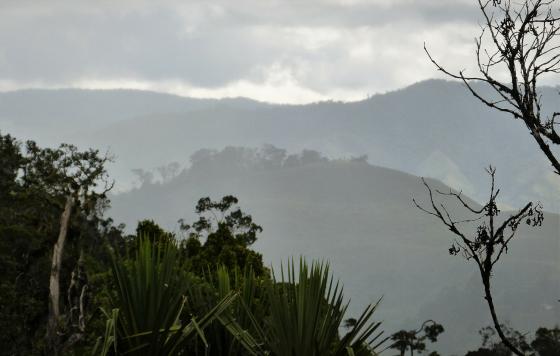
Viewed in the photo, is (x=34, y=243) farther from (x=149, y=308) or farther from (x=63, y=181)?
(x=149, y=308)

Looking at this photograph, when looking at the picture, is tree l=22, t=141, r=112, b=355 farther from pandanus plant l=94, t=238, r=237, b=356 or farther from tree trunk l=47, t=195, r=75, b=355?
pandanus plant l=94, t=238, r=237, b=356

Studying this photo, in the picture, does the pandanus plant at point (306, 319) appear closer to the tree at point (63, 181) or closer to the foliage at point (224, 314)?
the foliage at point (224, 314)

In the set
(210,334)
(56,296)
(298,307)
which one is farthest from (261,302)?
(56,296)

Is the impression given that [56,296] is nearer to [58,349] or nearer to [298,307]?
[58,349]

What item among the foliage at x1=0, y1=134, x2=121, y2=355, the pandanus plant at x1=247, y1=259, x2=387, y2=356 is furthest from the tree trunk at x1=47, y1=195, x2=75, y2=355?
the pandanus plant at x1=247, y1=259, x2=387, y2=356

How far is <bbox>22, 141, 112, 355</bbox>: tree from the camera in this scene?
24.0 meters

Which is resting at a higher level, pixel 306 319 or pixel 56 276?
pixel 56 276

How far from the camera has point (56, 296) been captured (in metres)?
22.3

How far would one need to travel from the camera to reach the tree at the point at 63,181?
2400cm

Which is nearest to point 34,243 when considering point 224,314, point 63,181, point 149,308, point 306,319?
point 63,181

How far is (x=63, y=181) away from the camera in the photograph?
27297 mm

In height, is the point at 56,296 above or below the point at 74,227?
below

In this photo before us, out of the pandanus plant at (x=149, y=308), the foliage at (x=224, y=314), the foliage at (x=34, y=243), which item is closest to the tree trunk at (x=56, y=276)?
the foliage at (x=34, y=243)

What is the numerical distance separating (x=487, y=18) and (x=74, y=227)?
71.9 feet
